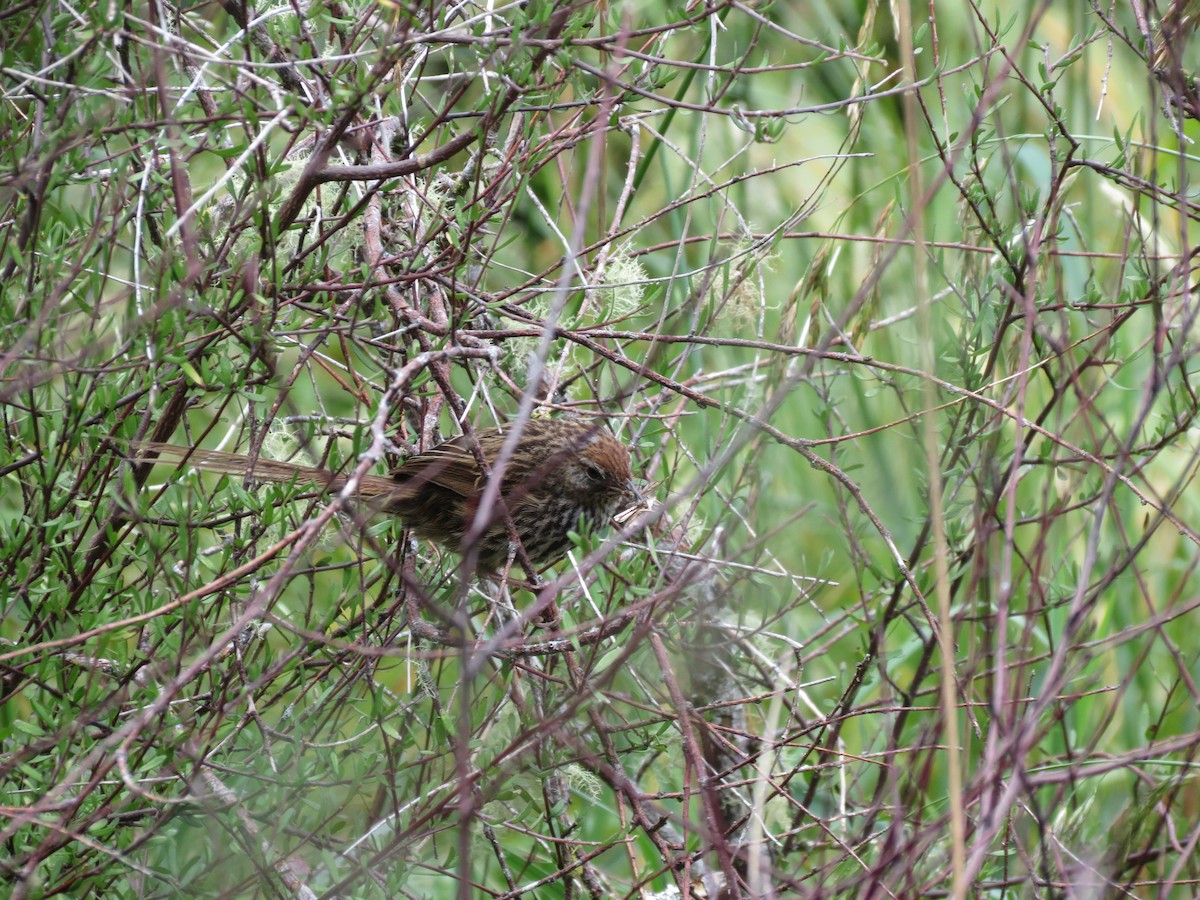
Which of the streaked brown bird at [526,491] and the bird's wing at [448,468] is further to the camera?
the streaked brown bird at [526,491]

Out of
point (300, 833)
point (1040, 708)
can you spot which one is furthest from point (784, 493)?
point (1040, 708)

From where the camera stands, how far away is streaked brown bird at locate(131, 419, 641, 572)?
3.06 meters

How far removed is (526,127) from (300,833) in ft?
4.68

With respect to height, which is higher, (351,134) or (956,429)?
(351,134)

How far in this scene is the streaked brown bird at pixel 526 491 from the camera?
306cm

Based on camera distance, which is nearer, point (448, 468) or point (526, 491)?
point (526, 491)

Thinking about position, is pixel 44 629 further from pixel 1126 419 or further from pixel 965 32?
A: pixel 965 32

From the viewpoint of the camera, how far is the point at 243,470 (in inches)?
103

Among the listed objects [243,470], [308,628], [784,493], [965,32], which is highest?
[965,32]

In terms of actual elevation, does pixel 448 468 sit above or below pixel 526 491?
below

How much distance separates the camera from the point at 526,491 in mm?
2934

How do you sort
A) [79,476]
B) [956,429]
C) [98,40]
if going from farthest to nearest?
[956,429] < [79,476] < [98,40]

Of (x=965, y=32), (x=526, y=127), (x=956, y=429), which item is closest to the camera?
(x=526, y=127)

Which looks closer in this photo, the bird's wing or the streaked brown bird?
the bird's wing
